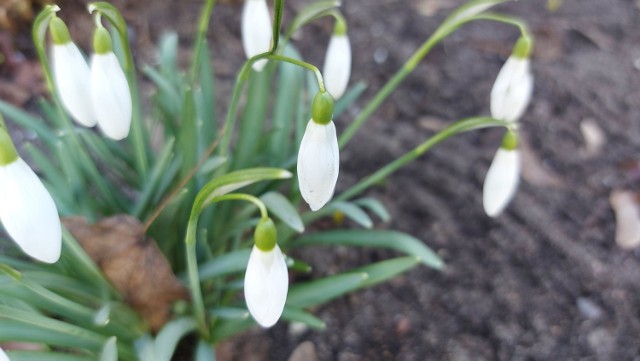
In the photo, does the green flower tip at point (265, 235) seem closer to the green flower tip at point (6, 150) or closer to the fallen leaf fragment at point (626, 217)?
the green flower tip at point (6, 150)

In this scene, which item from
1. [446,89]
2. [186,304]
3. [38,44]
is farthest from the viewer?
[446,89]

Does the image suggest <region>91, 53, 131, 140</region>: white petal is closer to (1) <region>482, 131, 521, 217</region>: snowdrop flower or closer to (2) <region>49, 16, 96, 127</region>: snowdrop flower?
(2) <region>49, 16, 96, 127</region>: snowdrop flower

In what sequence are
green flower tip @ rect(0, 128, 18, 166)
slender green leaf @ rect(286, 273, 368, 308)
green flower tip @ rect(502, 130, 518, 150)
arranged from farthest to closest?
slender green leaf @ rect(286, 273, 368, 308) → green flower tip @ rect(502, 130, 518, 150) → green flower tip @ rect(0, 128, 18, 166)

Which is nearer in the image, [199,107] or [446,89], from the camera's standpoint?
[199,107]

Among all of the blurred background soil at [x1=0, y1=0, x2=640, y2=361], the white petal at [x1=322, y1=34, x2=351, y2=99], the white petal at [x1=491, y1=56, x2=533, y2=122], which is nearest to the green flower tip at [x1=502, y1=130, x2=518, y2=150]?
the white petal at [x1=491, y1=56, x2=533, y2=122]

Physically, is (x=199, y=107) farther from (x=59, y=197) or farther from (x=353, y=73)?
(x=353, y=73)

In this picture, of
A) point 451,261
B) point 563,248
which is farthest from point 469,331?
point 563,248

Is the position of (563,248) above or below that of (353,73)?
below
